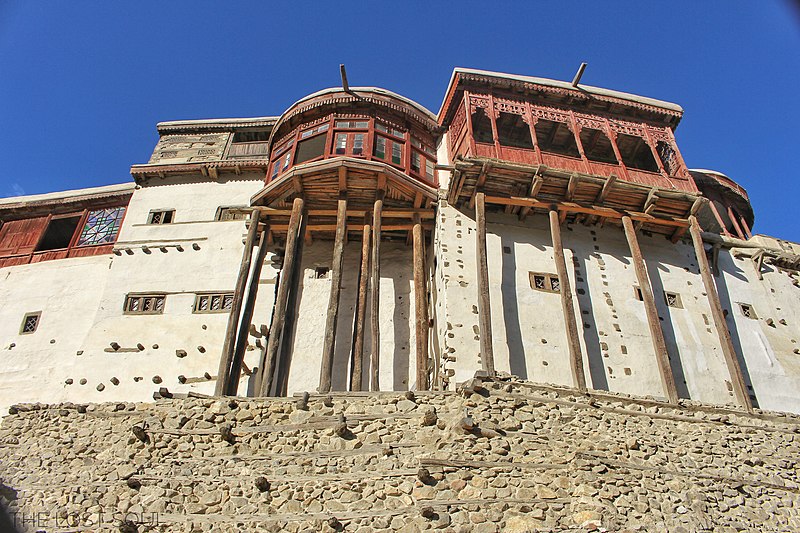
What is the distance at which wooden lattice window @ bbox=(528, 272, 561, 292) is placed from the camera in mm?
14305

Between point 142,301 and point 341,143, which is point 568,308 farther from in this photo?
point 142,301

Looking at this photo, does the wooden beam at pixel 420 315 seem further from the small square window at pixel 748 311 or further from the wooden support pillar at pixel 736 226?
the wooden support pillar at pixel 736 226

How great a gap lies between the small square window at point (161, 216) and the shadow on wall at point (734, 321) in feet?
52.8

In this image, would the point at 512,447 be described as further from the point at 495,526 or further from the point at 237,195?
Result: the point at 237,195

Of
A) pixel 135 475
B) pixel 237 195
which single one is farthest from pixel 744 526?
pixel 237 195

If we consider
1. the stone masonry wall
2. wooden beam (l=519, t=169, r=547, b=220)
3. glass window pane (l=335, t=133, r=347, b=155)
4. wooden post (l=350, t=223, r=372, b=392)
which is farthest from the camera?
glass window pane (l=335, t=133, r=347, b=155)

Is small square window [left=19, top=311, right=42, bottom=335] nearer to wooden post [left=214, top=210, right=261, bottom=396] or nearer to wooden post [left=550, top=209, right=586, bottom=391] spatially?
wooden post [left=214, top=210, right=261, bottom=396]

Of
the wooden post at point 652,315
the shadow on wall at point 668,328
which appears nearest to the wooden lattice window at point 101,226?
the wooden post at point 652,315

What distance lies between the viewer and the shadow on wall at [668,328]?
1337 centimetres

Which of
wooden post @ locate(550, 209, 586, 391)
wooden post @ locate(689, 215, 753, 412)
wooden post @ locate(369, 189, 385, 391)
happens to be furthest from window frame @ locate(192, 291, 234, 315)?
wooden post @ locate(689, 215, 753, 412)

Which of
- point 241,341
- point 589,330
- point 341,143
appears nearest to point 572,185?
point 589,330

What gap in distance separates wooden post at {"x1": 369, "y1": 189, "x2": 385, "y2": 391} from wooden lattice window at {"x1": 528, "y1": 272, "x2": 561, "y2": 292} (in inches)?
151

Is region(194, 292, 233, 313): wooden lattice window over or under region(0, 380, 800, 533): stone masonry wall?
over

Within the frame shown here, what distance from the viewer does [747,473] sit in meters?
11.0
